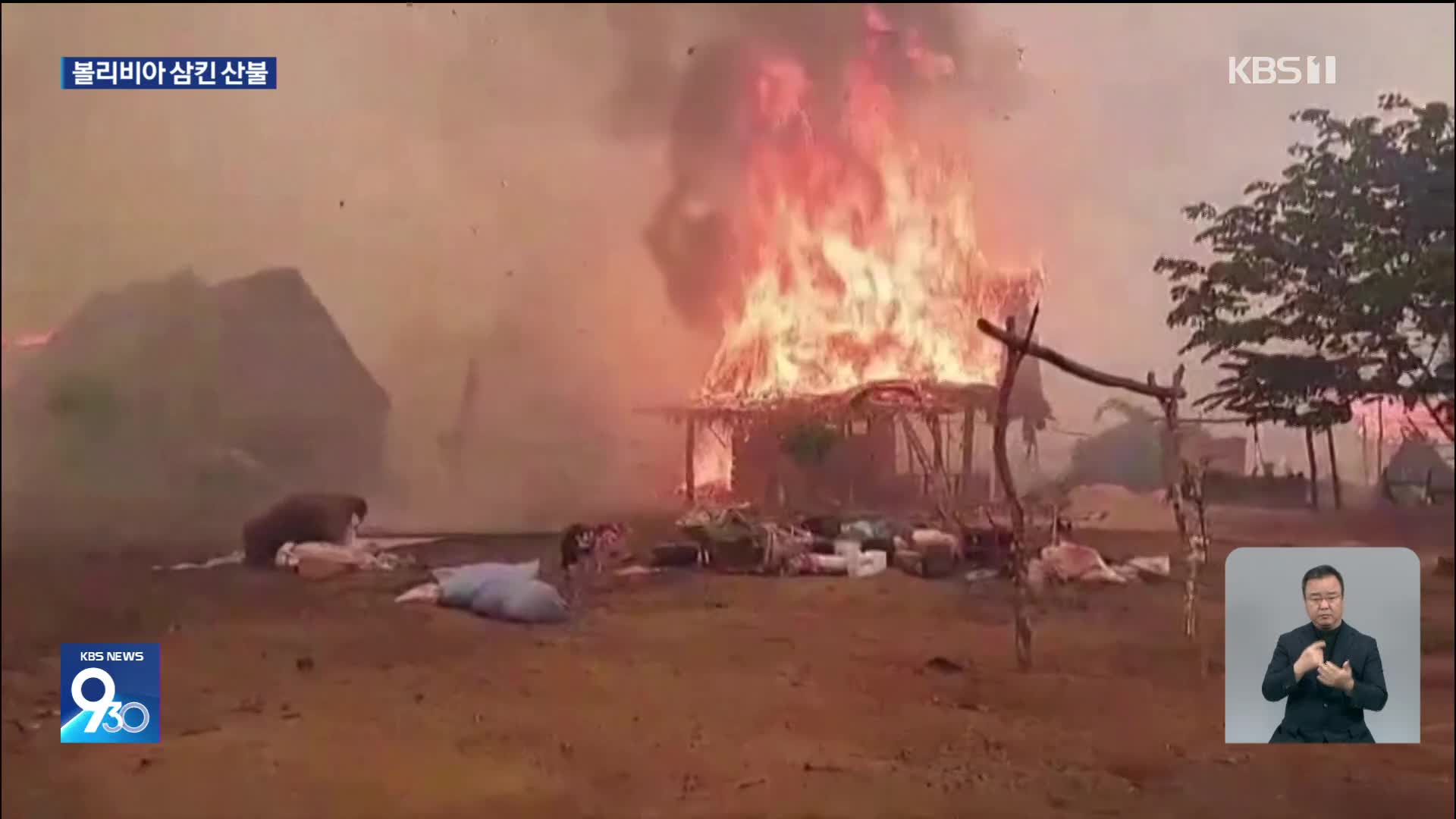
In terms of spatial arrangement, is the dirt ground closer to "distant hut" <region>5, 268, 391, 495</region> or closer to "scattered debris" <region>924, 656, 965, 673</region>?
"scattered debris" <region>924, 656, 965, 673</region>

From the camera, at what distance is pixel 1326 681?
1.51 m

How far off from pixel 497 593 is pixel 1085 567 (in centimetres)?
83

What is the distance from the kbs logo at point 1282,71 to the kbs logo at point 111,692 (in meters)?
1.74

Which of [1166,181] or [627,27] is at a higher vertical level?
[627,27]

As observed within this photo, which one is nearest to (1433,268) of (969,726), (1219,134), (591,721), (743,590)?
(1219,134)

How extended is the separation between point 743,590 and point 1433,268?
1.07 meters

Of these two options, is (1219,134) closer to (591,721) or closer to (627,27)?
(627,27)

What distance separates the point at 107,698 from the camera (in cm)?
155

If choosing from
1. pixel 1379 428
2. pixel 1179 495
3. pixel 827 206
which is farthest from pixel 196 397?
pixel 1379 428

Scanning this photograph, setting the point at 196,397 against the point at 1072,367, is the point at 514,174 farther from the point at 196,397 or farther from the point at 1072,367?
the point at 1072,367

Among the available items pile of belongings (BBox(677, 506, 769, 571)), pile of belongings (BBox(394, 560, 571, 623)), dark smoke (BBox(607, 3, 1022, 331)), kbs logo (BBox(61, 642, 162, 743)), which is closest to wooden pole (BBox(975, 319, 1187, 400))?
dark smoke (BBox(607, 3, 1022, 331))

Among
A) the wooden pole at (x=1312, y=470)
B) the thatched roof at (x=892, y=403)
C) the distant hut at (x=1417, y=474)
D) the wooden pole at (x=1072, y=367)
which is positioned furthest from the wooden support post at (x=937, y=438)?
the distant hut at (x=1417, y=474)

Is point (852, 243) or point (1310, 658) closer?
point (1310, 658)

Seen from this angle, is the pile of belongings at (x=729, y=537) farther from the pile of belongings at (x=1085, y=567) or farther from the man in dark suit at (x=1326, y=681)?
the man in dark suit at (x=1326, y=681)
